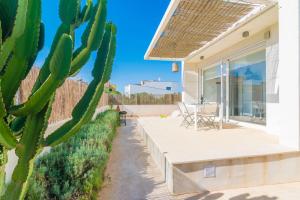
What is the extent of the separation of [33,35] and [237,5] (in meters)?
5.74

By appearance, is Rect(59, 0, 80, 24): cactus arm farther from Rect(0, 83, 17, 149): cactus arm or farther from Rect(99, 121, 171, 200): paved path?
Rect(99, 121, 171, 200): paved path

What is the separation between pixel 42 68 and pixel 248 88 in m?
8.05

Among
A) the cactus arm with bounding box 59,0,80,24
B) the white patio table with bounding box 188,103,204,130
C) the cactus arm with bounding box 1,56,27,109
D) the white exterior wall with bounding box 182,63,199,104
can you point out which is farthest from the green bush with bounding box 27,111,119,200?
the white exterior wall with bounding box 182,63,199,104

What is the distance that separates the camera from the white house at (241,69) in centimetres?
430

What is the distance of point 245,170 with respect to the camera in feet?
13.9

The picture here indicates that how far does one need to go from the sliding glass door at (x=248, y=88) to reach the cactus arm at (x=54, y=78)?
7.31 metres

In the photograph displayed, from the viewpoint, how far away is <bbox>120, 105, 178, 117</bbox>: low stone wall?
21.6 m

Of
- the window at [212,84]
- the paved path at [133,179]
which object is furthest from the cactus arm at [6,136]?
the window at [212,84]

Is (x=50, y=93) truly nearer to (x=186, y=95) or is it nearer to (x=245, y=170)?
(x=245, y=170)

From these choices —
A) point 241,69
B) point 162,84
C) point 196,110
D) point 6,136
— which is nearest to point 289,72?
point 196,110

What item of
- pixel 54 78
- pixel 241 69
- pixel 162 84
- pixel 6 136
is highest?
pixel 162 84

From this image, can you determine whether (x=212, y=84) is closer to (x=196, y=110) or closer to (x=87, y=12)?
(x=196, y=110)

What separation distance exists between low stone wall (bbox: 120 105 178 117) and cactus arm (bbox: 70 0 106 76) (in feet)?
63.9

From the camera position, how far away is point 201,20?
6.98m
